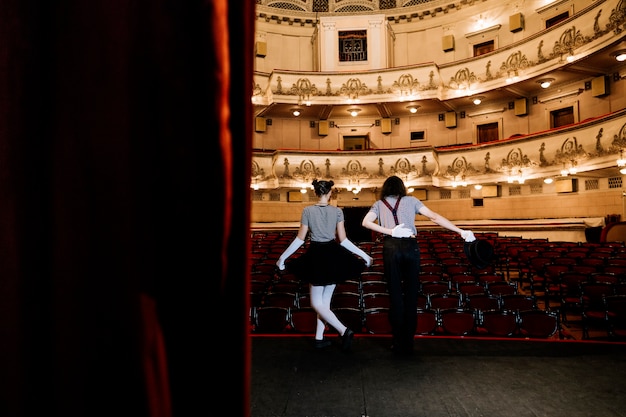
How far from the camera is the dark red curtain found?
0.51 metres

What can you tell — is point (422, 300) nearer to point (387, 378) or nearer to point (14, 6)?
point (387, 378)

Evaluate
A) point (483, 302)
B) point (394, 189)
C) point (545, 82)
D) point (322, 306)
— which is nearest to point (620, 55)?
point (545, 82)

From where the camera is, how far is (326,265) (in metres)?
3.13

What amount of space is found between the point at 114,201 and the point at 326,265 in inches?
106

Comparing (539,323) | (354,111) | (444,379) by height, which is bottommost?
(539,323)

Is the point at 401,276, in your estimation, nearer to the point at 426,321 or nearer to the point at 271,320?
the point at 426,321

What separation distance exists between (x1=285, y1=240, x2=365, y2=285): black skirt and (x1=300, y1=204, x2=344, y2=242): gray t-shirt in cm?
7

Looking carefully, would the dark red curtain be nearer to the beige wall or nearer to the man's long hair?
the man's long hair

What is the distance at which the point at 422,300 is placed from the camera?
5047mm

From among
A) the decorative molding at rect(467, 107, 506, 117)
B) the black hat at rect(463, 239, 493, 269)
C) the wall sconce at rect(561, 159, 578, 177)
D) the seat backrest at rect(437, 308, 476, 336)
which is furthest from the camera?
the decorative molding at rect(467, 107, 506, 117)

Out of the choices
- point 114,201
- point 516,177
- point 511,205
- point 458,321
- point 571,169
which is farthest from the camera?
point 511,205

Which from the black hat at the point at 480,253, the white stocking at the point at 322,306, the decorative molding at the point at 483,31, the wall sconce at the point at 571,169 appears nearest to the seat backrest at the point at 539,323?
the black hat at the point at 480,253

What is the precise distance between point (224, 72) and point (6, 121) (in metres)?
0.33

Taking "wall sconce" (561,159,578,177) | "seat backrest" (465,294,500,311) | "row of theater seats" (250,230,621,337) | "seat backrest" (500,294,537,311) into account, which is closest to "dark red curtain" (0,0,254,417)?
"row of theater seats" (250,230,621,337)
